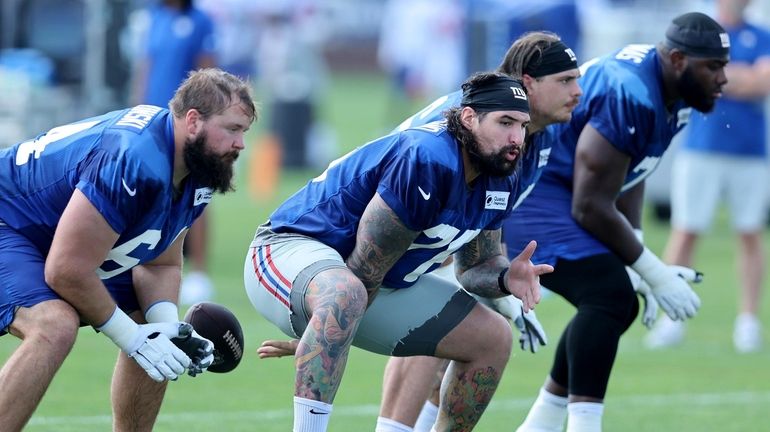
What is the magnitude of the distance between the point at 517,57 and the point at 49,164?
193cm

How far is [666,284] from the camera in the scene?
20.7 ft

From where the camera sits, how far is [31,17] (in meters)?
15.0

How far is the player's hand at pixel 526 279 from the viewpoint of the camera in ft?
18.0

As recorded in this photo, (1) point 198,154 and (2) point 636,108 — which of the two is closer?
(1) point 198,154

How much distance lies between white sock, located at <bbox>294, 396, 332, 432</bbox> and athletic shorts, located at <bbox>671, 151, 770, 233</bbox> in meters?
5.17

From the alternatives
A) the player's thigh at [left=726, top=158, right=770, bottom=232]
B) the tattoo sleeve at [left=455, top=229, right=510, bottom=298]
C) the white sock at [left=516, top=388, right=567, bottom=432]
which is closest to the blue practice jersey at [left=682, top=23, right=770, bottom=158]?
the player's thigh at [left=726, top=158, right=770, bottom=232]

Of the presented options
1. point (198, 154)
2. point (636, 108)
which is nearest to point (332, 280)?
point (198, 154)

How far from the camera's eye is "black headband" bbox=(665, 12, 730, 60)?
6.41 metres

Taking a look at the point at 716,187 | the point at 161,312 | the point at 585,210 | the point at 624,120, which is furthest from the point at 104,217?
the point at 716,187

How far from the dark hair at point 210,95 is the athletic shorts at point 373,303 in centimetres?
54

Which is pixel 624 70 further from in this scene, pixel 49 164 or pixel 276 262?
pixel 49 164

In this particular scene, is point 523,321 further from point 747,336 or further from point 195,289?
point 195,289

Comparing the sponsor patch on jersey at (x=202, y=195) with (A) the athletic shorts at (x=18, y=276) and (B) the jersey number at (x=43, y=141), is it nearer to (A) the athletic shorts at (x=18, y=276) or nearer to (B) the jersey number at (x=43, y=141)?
(B) the jersey number at (x=43, y=141)

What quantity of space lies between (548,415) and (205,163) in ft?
7.05
